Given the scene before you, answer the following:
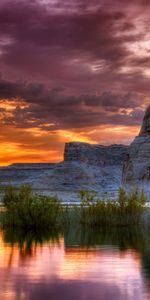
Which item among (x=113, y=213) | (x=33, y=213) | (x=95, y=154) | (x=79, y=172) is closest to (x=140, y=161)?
(x=113, y=213)

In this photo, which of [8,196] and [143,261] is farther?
[8,196]

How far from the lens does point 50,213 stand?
2241 centimetres

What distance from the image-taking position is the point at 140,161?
4319 centimetres

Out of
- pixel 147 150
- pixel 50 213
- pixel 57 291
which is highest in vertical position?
pixel 147 150

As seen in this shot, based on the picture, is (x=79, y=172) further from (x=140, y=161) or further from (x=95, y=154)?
(x=140, y=161)

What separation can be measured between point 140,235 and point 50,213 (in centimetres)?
399

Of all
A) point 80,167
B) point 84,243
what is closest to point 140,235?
point 84,243

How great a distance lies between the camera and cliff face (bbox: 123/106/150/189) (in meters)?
42.1

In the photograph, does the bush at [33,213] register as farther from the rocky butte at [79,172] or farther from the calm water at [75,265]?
the rocky butte at [79,172]

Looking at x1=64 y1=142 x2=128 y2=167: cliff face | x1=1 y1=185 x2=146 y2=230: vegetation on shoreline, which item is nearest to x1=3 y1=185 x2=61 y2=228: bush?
x1=1 y1=185 x2=146 y2=230: vegetation on shoreline

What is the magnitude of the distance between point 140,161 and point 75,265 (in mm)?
30238

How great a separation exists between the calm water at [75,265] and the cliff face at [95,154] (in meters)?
102

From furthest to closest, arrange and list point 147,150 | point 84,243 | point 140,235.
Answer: point 147,150 < point 140,235 < point 84,243

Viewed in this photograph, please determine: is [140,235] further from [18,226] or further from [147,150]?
[147,150]
